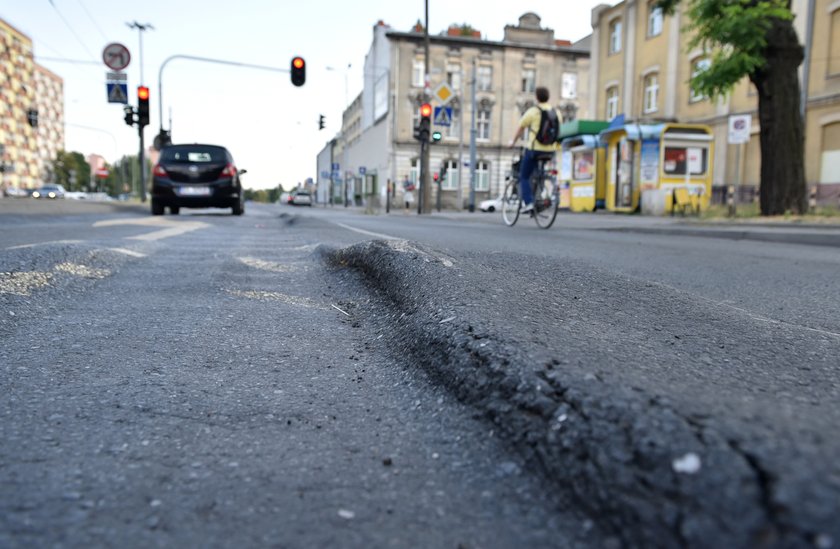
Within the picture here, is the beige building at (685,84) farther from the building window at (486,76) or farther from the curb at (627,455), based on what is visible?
the curb at (627,455)

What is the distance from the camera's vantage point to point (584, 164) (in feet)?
79.7

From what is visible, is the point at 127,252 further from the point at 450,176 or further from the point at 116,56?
the point at 450,176

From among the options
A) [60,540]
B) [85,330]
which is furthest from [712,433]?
[85,330]

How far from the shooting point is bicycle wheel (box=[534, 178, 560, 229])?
1083cm

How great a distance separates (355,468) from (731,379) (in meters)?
0.99

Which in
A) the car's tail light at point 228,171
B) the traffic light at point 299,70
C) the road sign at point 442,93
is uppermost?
the traffic light at point 299,70

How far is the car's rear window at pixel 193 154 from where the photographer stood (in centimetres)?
1444

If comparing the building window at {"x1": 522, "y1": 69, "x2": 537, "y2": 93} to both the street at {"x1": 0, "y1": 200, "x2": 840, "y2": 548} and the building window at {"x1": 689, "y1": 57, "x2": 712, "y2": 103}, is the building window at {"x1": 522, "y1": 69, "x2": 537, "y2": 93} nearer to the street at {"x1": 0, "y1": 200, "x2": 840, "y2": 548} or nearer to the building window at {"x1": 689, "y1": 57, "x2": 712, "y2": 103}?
the building window at {"x1": 689, "y1": 57, "x2": 712, "y2": 103}

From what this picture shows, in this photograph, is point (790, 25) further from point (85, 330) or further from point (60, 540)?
point (60, 540)

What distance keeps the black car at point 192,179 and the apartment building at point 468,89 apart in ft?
102

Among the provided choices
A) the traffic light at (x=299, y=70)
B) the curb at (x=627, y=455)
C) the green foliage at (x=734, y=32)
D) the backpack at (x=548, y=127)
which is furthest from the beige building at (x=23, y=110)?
the curb at (x=627, y=455)

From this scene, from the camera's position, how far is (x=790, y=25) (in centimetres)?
1263

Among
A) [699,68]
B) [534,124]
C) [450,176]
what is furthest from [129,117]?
[450,176]

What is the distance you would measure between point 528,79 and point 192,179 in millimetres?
40338
